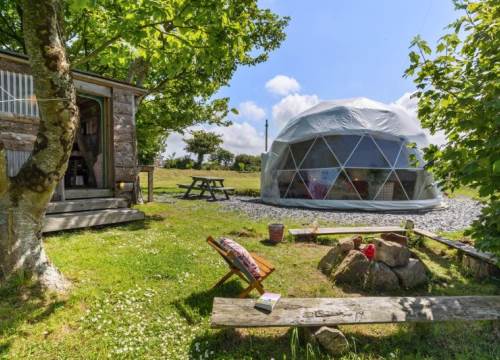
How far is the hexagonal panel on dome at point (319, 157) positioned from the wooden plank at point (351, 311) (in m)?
8.92

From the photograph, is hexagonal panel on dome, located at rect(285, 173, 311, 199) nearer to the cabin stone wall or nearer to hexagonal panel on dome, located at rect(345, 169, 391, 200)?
hexagonal panel on dome, located at rect(345, 169, 391, 200)

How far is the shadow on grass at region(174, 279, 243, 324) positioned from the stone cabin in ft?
12.9

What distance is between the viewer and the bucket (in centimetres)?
577

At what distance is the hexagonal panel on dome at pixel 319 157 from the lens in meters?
11.5

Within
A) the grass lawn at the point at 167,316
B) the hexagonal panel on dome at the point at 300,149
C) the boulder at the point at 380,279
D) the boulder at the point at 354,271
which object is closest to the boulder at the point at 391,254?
the boulder at the point at 380,279

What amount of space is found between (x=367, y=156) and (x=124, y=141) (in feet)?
29.8

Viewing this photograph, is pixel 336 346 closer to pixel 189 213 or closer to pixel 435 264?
pixel 435 264

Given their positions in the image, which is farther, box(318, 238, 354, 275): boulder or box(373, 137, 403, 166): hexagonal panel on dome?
box(373, 137, 403, 166): hexagonal panel on dome

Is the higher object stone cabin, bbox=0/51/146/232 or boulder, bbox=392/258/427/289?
stone cabin, bbox=0/51/146/232

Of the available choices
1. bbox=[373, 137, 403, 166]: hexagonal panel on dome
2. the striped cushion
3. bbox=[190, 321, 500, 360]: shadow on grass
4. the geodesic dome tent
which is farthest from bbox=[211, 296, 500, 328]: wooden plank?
bbox=[373, 137, 403, 166]: hexagonal panel on dome

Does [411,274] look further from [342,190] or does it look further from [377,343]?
[342,190]

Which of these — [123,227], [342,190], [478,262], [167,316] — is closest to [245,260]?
[167,316]

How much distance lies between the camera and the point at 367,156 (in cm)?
1115

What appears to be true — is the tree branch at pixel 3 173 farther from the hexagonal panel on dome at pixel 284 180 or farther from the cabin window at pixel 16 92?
the hexagonal panel on dome at pixel 284 180
